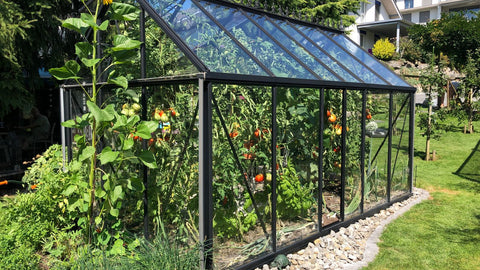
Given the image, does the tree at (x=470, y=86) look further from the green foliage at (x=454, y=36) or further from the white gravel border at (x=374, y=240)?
the white gravel border at (x=374, y=240)

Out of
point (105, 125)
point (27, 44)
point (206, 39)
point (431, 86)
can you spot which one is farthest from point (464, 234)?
point (27, 44)

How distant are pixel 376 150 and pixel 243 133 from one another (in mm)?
3056

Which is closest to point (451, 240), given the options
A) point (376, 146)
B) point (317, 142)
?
point (376, 146)

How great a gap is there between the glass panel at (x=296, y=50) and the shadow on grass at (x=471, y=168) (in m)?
5.41

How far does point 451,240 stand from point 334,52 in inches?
131

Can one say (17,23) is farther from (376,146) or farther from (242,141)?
(376,146)

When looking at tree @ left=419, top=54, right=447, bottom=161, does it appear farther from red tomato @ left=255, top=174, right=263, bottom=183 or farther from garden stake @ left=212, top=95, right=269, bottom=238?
garden stake @ left=212, top=95, right=269, bottom=238

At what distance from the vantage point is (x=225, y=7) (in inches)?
205

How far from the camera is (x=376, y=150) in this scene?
6445 mm

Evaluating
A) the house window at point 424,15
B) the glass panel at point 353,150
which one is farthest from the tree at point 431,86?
the house window at point 424,15

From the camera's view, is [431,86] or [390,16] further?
[390,16]

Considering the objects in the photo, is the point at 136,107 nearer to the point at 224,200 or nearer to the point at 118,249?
the point at 224,200

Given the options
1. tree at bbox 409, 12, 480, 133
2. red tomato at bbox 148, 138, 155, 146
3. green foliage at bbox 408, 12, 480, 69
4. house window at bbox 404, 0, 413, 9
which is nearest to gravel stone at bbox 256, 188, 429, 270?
red tomato at bbox 148, 138, 155, 146

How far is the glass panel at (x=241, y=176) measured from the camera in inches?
156
